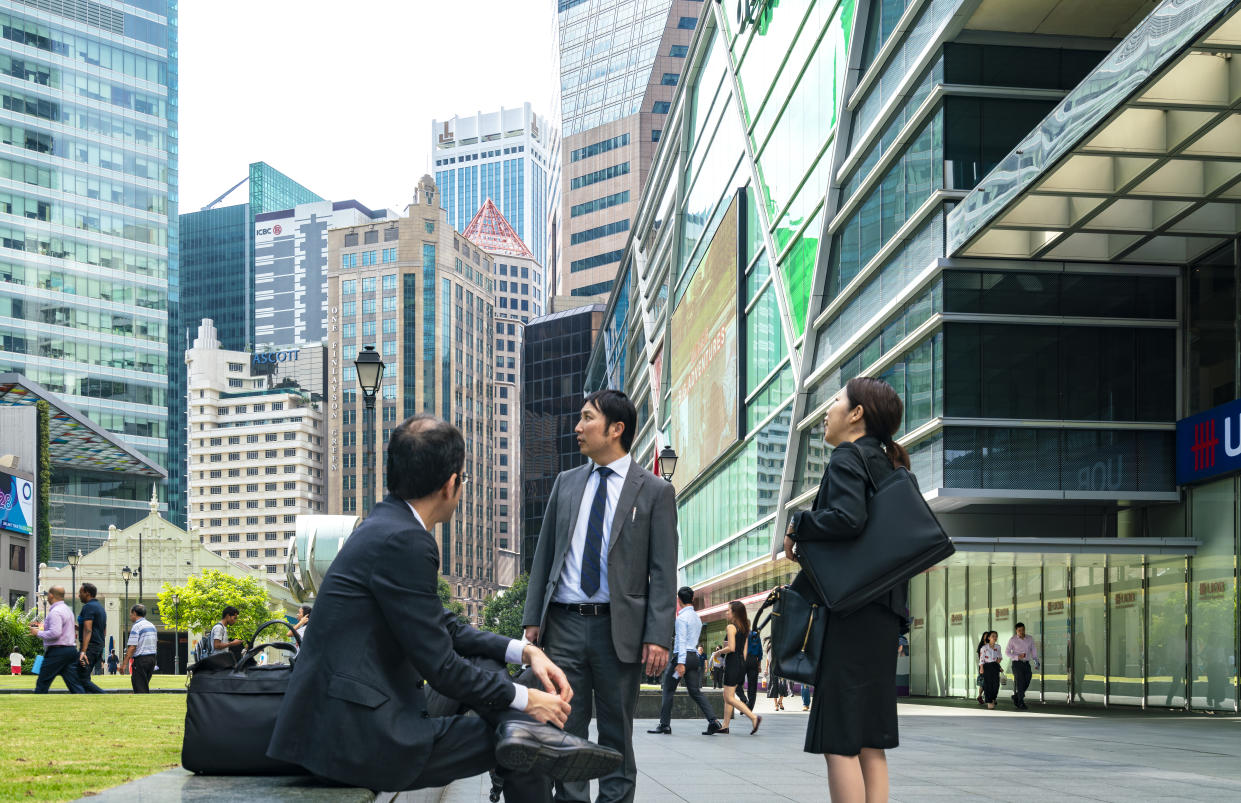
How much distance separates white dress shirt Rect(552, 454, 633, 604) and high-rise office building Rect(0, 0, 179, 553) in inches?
4182

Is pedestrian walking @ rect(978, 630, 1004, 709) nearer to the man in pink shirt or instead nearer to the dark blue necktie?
the man in pink shirt

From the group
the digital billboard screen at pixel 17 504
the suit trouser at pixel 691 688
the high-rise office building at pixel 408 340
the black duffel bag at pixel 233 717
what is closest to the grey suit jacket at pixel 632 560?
the black duffel bag at pixel 233 717

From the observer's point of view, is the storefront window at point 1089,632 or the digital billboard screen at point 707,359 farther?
the digital billboard screen at point 707,359

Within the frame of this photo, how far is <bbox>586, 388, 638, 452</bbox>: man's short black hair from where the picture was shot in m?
6.00

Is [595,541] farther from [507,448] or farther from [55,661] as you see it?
[507,448]

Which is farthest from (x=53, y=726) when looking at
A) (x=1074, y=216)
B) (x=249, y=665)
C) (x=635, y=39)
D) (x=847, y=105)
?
(x=635, y=39)

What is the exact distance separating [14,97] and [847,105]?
94.9 meters

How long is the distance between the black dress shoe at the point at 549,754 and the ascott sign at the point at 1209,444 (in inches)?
765

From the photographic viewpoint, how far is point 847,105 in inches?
Answer: 1153

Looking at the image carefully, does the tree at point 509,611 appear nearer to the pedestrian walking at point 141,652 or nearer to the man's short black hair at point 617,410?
the pedestrian walking at point 141,652

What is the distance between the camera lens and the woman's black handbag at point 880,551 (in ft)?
15.4

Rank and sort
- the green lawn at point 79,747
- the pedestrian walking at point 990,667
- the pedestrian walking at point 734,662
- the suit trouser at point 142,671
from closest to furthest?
the green lawn at point 79,747, the pedestrian walking at point 734,662, the suit trouser at point 142,671, the pedestrian walking at point 990,667

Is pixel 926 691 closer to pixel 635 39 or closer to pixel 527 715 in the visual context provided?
pixel 527 715

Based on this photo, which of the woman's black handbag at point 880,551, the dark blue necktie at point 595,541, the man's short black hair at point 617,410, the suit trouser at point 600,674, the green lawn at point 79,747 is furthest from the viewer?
the man's short black hair at point 617,410
